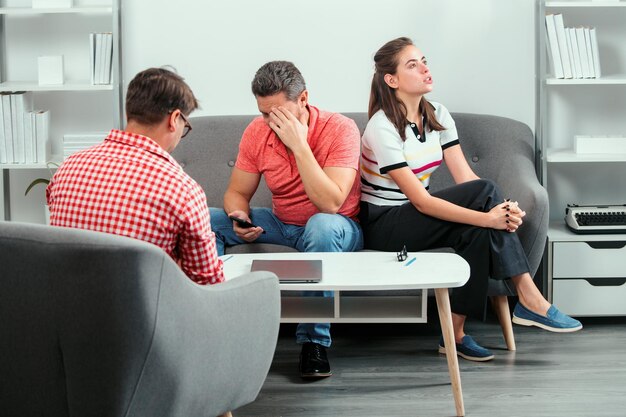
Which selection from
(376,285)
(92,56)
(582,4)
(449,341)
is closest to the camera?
(376,285)

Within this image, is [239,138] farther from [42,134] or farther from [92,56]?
[42,134]

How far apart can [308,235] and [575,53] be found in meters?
1.51

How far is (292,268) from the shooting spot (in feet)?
9.69

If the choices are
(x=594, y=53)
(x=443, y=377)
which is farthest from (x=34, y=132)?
(x=594, y=53)

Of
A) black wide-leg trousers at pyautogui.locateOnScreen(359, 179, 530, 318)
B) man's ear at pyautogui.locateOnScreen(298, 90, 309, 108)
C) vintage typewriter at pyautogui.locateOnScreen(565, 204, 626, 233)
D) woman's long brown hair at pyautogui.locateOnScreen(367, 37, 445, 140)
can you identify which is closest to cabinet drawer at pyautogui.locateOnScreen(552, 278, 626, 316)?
Answer: vintage typewriter at pyautogui.locateOnScreen(565, 204, 626, 233)

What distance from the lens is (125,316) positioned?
204 centimetres

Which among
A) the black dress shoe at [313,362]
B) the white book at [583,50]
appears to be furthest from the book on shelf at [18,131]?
the white book at [583,50]

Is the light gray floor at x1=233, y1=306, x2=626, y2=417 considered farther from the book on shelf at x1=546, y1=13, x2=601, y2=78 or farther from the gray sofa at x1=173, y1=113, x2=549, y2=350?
the book on shelf at x1=546, y1=13, x2=601, y2=78

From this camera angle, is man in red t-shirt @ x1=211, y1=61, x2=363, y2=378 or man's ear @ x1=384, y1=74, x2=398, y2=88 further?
man's ear @ x1=384, y1=74, x2=398, y2=88

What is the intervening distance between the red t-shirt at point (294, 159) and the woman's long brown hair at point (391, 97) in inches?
5.7

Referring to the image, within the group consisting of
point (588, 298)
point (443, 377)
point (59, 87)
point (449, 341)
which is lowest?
point (443, 377)

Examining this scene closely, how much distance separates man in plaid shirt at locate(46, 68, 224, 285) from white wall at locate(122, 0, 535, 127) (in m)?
2.04

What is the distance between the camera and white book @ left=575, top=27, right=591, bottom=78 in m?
4.14

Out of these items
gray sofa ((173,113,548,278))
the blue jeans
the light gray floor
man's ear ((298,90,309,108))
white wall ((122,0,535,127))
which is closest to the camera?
the light gray floor
